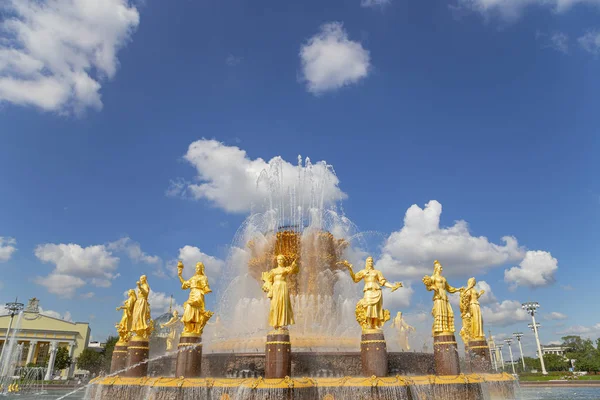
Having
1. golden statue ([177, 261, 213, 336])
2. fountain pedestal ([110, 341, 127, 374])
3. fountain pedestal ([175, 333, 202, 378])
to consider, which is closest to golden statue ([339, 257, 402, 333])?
golden statue ([177, 261, 213, 336])

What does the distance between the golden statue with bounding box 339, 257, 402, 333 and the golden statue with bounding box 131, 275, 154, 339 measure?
26.1 ft

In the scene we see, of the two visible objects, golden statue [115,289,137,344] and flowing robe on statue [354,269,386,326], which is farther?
golden statue [115,289,137,344]

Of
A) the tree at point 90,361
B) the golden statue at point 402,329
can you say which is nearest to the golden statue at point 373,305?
the golden statue at point 402,329

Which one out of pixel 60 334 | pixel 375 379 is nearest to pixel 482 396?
pixel 375 379

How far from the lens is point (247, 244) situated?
22203 millimetres

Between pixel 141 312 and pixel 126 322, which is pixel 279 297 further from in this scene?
pixel 126 322

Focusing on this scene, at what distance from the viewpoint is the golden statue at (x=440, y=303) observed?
14.3 m

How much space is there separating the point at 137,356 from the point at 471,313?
13197 mm

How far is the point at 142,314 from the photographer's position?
1574 centimetres

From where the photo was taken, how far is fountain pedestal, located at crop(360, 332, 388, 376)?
494 inches

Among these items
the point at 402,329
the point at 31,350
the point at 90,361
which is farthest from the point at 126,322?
the point at 31,350

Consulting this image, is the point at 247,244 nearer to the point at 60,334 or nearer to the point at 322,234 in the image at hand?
the point at 322,234

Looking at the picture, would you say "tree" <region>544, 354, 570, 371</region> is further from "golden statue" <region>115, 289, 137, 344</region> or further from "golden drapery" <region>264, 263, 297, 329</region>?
"golden statue" <region>115, 289, 137, 344</region>

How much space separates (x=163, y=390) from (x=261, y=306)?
357 inches
